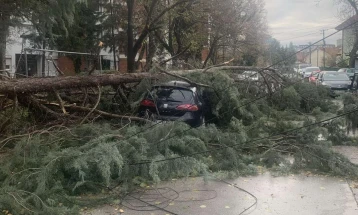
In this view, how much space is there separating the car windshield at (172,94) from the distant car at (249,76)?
2.15 m

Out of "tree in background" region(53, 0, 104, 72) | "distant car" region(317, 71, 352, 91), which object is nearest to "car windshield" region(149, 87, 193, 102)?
"tree in background" region(53, 0, 104, 72)

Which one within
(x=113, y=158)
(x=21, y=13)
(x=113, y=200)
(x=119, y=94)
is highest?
(x=21, y=13)

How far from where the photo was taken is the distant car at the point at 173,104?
420 inches

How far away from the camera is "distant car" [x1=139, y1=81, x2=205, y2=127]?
35.0 ft

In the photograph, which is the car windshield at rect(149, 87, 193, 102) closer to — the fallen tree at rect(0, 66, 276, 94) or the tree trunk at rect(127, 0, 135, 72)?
the fallen tree at rect(0, 66, 276, 94)

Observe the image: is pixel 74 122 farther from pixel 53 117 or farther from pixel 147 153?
pixel 147 153

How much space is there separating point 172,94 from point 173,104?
0.99 ft

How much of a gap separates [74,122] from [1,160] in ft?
7.98

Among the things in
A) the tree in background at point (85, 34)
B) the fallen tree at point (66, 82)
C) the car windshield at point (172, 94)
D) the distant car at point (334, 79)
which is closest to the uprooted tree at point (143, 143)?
the fallen tree at point (66, 82)

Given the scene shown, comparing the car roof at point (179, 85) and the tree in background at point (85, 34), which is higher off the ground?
the tree in background at point (85, 34)

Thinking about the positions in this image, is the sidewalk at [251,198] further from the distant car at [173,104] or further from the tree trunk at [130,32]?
the tree trunk at [130,32]

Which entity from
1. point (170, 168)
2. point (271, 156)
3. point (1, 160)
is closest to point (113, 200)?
point (170, 168)

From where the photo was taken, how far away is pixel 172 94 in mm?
10898

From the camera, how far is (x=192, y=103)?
1080 cm
